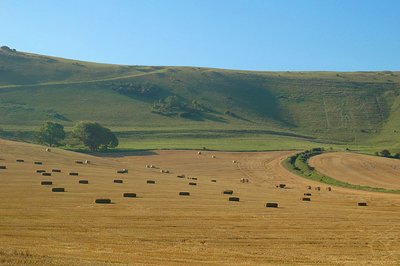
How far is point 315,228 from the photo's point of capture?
26344 millimetres

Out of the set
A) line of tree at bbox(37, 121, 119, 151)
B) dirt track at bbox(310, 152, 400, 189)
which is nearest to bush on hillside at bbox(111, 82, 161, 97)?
line of tree at bbox(37, 121, 119, 151)

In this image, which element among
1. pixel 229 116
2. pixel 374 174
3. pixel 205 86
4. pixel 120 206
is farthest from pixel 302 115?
pixel 120 206

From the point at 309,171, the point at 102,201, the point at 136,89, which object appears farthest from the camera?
the point at 136,89

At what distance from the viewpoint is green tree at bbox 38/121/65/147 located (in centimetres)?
9762

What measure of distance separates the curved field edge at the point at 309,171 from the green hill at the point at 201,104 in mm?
15829

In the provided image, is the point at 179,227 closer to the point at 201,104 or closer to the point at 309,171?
the point at 309,171

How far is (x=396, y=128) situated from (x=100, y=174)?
109 meters

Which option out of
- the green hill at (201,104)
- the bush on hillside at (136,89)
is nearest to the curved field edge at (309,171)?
the green hill at (201,104)

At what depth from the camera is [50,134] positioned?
97750 millimetres

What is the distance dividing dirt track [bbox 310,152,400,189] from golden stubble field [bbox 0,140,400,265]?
19988mm

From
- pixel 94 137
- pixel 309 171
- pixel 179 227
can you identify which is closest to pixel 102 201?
pixel 179 227

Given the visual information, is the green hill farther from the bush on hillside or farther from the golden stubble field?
the golden stubble field

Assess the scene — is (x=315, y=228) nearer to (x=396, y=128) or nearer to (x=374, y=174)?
(x=374, y=174)

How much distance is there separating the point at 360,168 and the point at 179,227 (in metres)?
54.9
